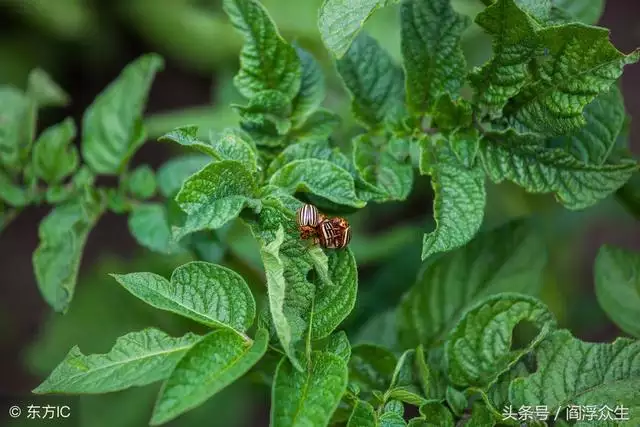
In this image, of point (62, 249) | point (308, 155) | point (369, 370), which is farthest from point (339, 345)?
point (62, 249)

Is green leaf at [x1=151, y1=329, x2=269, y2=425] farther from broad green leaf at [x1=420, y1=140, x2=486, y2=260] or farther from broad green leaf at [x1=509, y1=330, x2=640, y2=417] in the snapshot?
broad green leaf at [x1=509, y1=330, x2=640, y2=417]

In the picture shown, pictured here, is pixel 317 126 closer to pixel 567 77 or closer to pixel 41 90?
pixel 567 77

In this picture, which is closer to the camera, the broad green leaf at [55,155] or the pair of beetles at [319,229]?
the pair of beetles at [319,229]

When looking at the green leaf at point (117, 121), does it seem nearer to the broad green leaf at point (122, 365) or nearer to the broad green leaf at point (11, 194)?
the broad green leaf at point (11, 194)

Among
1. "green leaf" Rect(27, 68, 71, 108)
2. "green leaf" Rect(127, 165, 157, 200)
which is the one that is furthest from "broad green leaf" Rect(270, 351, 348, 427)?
"green leaf" Rect(27, 68, 71, 108)

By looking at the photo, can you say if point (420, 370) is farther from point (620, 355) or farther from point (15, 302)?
point (15, 302)

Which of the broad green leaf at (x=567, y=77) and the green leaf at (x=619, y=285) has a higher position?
the broad green leaf at (x=567, y=77)

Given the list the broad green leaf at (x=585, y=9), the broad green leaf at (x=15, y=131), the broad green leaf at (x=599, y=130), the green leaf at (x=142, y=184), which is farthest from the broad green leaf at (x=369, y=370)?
the broad green leaf at (x=15, y=131)
